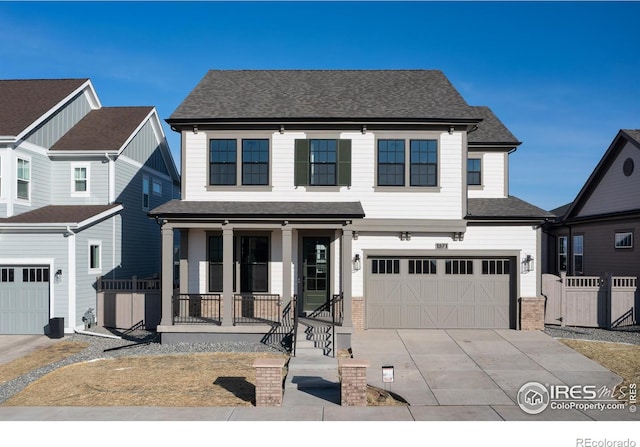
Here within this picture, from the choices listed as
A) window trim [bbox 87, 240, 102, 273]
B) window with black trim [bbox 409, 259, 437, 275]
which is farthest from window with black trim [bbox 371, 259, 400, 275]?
window trim [bbox 87, 240, 102, 273]

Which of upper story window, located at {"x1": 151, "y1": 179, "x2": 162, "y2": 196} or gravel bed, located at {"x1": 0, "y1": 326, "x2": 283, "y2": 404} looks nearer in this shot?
gravel bed, located at {"x1": 0, "y1": 326, "x2": 283, "y2": 404}

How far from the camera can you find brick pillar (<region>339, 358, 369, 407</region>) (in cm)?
945

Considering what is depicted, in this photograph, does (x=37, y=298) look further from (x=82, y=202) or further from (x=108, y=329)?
(x=82, y=202)

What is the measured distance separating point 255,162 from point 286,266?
3677 millimetres

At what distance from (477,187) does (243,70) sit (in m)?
9.85

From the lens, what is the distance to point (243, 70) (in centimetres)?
2006

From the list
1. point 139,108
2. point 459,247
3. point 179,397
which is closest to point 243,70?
point 139,108

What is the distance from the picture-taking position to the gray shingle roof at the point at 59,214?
17.4 meters

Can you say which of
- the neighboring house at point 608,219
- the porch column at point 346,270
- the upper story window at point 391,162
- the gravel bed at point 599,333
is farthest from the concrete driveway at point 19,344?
the neighboring house at point 608,219

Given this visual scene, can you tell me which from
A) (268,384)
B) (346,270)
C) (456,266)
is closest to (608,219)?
(456,266)

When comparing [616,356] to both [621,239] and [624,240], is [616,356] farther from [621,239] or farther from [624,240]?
[621,239]

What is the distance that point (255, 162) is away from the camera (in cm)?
1694

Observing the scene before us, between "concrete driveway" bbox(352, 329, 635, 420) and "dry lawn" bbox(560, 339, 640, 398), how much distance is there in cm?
27

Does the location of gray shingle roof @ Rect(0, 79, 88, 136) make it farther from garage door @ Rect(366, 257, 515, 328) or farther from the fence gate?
the fence gate
